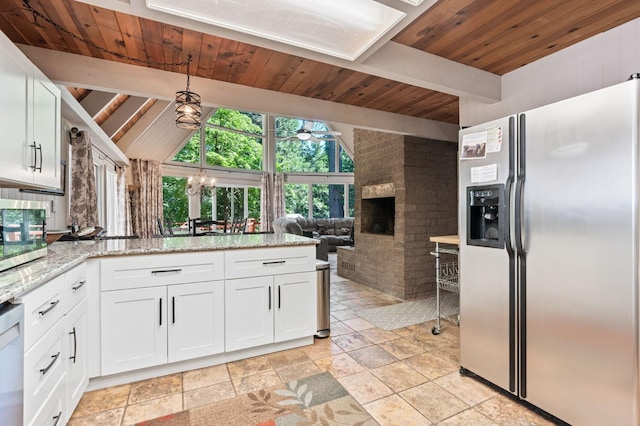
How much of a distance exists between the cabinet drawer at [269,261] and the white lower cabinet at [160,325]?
0.58 feet

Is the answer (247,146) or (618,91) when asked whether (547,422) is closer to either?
(618,91)

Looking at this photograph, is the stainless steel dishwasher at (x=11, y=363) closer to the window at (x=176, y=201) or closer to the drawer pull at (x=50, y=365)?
the drawer pull at (x=50, y=365)

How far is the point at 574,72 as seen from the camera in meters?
2.25

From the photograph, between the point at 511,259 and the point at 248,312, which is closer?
the point at 511,259

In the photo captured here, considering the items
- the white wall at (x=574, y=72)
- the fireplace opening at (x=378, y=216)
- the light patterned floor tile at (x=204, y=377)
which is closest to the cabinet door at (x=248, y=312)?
the light patterned floor tile at (x=204, y=377)

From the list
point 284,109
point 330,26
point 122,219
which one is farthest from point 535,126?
point 122,219

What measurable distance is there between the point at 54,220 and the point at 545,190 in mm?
4329

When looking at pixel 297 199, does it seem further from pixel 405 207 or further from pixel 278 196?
pixel 405 207

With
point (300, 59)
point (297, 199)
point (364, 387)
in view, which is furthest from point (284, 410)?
point (297, 199)

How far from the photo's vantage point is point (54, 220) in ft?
10.5

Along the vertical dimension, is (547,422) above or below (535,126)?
below

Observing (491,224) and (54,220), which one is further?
(54,220)

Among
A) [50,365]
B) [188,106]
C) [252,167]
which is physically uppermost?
[252,167]

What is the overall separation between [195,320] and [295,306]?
795 mm
